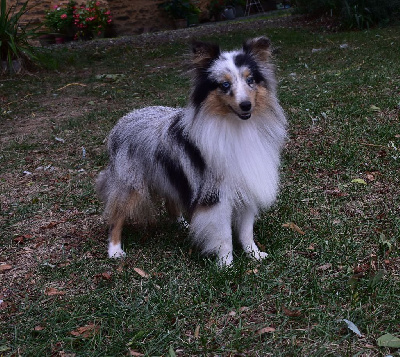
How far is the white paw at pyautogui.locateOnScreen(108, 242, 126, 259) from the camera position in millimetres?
3537

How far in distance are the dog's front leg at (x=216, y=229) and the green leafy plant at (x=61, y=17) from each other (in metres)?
14.2

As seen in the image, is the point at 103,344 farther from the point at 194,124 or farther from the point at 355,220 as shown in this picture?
the point at 355,220

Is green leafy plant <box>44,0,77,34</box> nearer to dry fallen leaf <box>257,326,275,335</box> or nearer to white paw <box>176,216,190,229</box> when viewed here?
white paw <box>176,216,190,229</box>

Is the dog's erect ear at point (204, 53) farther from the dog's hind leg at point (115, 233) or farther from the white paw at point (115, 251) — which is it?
the white paw at point (115, 251)

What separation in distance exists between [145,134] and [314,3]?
11681 millimetres

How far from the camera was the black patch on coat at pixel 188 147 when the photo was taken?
10.2 ft

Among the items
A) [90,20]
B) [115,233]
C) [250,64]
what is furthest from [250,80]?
[90,20]

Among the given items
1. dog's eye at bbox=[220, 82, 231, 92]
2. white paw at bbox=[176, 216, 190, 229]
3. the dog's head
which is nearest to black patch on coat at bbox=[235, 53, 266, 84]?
the dog's head

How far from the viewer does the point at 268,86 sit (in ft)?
10.2

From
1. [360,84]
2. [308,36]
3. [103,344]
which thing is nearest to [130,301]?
[103,344]

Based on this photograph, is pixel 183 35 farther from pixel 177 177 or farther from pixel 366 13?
pixel 177 177

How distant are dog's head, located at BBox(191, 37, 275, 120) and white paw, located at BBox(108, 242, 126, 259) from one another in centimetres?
125

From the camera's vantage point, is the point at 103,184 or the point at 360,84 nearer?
the point at 103,184

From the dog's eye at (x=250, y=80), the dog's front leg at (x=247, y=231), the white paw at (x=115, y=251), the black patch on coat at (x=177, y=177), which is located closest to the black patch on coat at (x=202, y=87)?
the dog's eye at (x=250, y=80)
